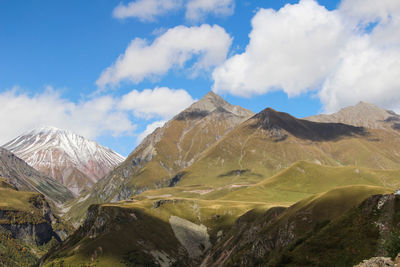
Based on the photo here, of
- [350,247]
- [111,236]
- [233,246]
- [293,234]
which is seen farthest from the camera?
[111,236]

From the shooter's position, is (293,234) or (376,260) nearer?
(376,260)

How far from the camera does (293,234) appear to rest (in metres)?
113

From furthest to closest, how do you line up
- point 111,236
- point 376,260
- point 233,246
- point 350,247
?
point 111,236, point 233,246, point 350,247, point 376,260

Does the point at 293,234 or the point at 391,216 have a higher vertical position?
the point at 391,216

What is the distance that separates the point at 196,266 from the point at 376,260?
17399 cm

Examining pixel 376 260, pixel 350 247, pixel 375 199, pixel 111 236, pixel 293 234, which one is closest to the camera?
pixel 376 260

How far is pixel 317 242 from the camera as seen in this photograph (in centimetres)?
7706

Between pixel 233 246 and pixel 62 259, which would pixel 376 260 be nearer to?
pixel 233 246

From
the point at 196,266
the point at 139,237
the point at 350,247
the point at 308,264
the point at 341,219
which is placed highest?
the point at 341,219

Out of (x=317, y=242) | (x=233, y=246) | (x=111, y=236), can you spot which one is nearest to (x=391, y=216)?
(x=317, y=242)

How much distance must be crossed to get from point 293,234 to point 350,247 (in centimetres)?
4505

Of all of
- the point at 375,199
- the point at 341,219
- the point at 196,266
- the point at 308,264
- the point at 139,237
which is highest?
the point at 375,199

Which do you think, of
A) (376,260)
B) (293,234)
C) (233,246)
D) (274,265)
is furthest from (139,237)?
(376,260)

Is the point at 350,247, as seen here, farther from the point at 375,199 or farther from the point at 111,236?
the point at 111,236
